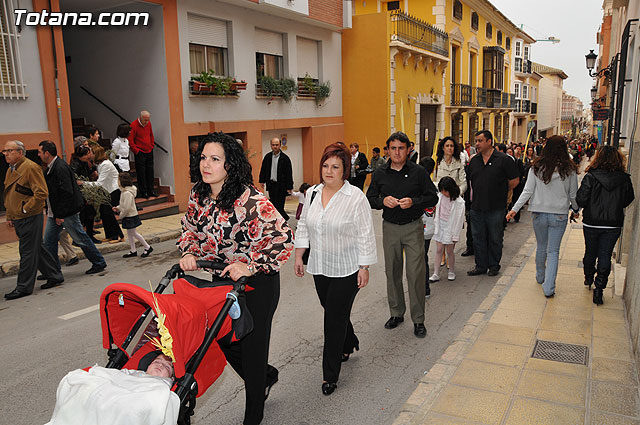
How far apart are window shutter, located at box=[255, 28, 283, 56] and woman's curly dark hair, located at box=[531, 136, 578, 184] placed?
36.7 ft

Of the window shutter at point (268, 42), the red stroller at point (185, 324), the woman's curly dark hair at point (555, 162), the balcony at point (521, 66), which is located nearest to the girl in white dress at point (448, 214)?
the woman's curly dark hair at point (555, 162)

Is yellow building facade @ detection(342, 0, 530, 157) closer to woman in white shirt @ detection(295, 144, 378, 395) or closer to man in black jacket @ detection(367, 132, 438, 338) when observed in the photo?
man in black jacket @ detection(367, 132, 438, 338)

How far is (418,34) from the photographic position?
21.8m

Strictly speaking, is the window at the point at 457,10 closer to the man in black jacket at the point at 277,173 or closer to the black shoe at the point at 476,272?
the man in black jacket at the point at 277,173

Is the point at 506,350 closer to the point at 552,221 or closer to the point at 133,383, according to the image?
the point at 552,221

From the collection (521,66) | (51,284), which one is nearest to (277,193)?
(51,284)

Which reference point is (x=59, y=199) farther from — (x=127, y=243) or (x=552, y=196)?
(x=552, y=196)

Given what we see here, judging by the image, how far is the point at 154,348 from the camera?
281 cm

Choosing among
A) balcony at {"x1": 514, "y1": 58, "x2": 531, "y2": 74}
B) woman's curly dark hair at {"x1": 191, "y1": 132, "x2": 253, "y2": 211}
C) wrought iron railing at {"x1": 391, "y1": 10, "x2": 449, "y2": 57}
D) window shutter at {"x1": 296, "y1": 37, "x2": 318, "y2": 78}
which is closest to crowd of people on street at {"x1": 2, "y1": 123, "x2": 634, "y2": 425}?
woman's curly dark hair at {"x1": 191, "y1": 132, "x2": 253, "y2": 211}

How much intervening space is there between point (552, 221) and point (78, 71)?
43.2 feet

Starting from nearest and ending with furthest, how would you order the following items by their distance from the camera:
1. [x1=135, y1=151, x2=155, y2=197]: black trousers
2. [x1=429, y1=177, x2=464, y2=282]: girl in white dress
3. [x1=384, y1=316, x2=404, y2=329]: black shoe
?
[x1=384, y1=316, x2=404, y2=329]: black shoe, [x1=429, y1=177, x2=464, y2=282]: girl in white dress, [x1=135, y1=151, x2=155, y2=197]: black trousers

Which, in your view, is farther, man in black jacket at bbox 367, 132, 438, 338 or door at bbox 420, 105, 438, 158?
door at bbox 420, 105, 438, 158

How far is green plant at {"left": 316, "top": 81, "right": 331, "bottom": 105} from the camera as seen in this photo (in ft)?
59.0

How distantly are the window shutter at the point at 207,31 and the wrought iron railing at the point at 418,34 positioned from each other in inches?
301
